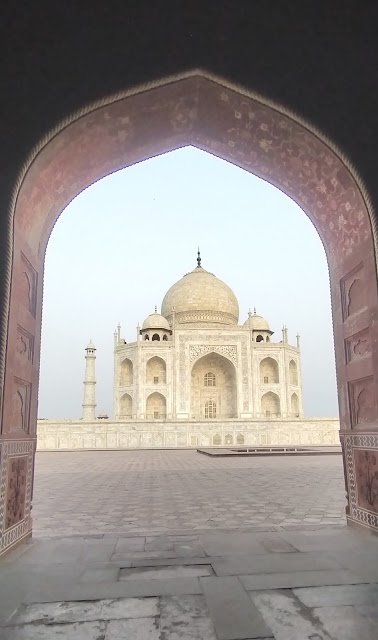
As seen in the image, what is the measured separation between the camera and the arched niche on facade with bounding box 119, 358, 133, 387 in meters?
26.6

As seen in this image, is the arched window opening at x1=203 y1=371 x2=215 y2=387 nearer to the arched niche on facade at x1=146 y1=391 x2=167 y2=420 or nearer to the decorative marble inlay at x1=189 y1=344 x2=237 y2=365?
the decorative marble inlay at x1=189 y1=344 x2=237 y2=365

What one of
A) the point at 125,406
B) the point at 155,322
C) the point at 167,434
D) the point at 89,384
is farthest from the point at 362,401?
the point at 89,384

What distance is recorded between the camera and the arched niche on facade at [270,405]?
26.7 meters

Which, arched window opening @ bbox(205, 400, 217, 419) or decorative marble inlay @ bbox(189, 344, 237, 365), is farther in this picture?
arched window opening @ bbox(205, 400, 217, 419)

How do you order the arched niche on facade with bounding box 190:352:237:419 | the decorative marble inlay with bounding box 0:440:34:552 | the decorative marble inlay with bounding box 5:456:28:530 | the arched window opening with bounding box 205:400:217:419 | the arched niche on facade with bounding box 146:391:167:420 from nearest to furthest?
the decorative marble inlay with bounding box 0:440:34:552 < the decorative marble inlay with bounding box 5:456:28:530 < the arched niche on facade with bounding box 146:391:167:420 < the arched niche on facade with bounding box 190:352:237:419 < the arched window opening with bounding box 205:400:217:419

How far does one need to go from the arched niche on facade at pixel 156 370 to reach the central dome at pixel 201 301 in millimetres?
3399

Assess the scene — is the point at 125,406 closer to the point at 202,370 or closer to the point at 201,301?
the point at 202,370

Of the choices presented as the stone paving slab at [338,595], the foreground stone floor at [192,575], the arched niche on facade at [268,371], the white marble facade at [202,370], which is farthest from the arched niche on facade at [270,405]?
the stone paving slab at [338,595]

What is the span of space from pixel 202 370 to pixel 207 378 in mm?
538

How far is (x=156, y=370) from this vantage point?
2627 cm

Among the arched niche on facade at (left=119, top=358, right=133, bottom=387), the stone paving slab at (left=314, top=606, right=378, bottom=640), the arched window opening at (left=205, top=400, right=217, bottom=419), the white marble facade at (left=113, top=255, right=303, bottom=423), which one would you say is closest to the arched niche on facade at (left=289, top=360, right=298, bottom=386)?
the white marble facade at (left=113, top=255, right=303, bottom=423)

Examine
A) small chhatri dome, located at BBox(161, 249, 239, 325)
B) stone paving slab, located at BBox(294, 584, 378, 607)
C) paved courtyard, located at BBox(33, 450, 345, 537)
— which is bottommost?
paved courtyard, located at BBox(33, 450, 345, 537)

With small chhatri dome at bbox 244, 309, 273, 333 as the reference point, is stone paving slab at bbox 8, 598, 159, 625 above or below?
below

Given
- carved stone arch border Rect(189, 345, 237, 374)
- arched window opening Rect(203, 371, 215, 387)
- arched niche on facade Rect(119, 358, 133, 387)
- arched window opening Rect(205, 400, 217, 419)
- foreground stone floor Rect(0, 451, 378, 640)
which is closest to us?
foreground stone floor Rect(0, 451, 378, 640)
